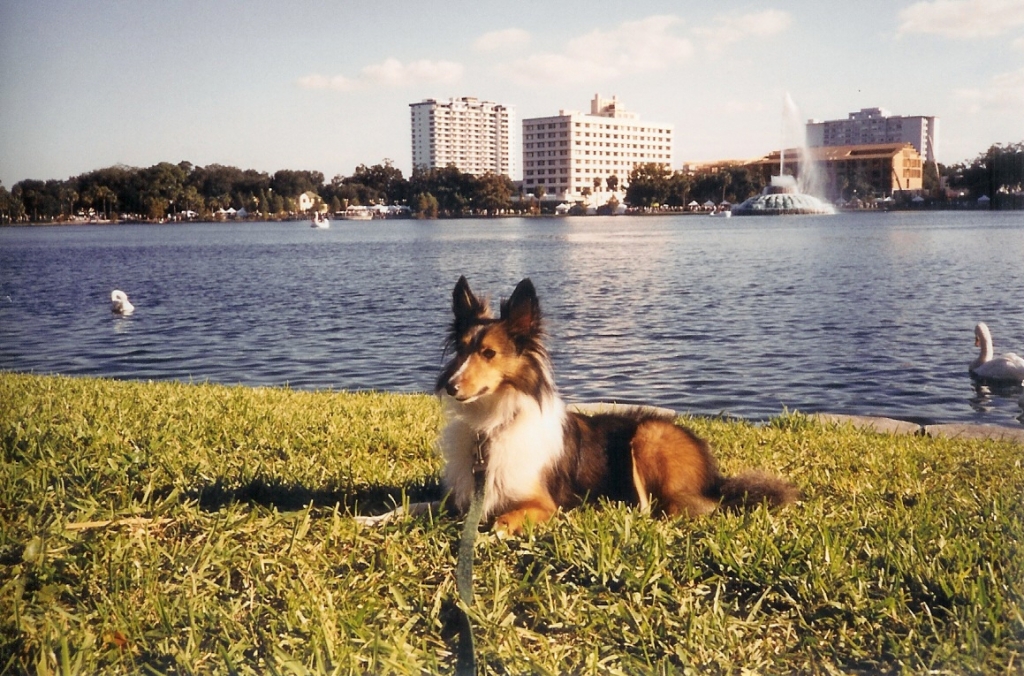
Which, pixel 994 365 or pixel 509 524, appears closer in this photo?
pixel 509 524

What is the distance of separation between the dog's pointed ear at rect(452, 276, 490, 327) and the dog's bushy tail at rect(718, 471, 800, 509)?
1536 mm

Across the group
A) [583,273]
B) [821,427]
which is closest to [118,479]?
[821,427]

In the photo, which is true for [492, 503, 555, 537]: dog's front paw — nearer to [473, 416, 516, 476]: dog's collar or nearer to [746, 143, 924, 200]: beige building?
[473, 416, 516, 476]: dog's collar

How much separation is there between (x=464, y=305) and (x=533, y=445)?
2.25ft

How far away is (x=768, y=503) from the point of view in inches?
163

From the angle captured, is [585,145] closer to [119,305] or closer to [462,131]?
[462,131]

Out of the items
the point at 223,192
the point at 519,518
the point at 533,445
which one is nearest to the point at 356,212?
the point at 223,192

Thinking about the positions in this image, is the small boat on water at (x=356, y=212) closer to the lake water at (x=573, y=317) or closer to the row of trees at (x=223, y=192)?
the row of trees at (x=223, y=192)

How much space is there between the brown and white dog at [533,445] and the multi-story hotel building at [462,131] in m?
5.29

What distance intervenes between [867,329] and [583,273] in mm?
11921

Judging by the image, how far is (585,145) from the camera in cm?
1625

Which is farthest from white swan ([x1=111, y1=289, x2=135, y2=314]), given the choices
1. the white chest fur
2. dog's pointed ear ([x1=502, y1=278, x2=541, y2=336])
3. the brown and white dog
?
dog's pointed ear ([x1=502, y1=278, x2=541, y2=336])

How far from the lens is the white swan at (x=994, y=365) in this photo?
39.4 feet

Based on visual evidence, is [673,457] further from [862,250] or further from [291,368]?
[862,250]
